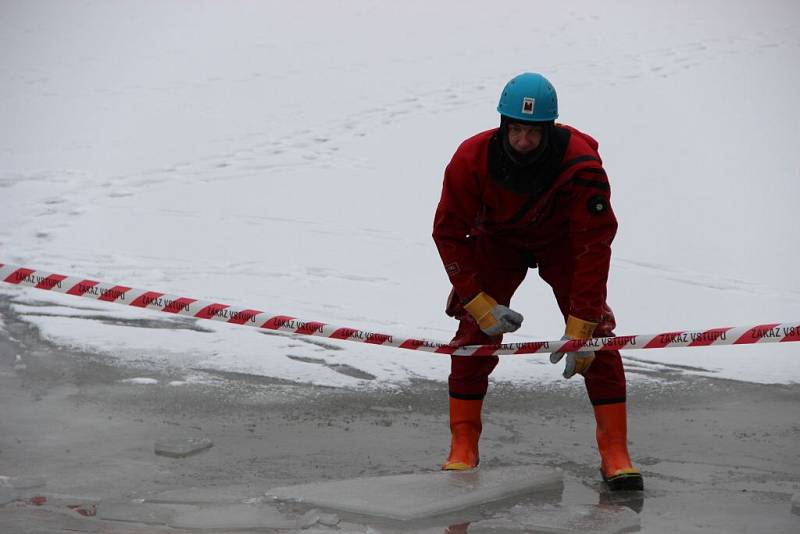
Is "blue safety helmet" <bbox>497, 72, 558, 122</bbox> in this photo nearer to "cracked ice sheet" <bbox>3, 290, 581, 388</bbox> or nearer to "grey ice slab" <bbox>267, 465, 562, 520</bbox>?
"grey ice slab" <bbox>267, 465, 562, 520</bbox>

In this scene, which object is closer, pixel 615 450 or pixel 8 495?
pixel 8 495

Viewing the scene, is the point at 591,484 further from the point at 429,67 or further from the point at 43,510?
the point at 429,67

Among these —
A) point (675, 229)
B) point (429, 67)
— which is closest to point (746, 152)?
point (675, 229)

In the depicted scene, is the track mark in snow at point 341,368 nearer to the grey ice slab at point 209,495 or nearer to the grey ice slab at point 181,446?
the grey ice slab at point 181,446

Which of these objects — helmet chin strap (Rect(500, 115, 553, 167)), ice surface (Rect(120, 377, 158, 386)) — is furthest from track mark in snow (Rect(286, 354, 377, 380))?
helmet chin strap (Rect(500, 115, 553, 167))

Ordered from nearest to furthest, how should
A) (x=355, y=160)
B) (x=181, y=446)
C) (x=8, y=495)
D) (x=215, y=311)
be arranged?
(x=8, y=495) < (x=181, y=446) < (x=215, y=311) < (x=355, y=160)

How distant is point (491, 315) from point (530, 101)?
2.78 feet

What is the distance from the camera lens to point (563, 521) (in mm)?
3885

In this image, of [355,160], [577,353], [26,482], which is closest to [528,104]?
[577,353]

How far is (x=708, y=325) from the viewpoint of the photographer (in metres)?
7.50

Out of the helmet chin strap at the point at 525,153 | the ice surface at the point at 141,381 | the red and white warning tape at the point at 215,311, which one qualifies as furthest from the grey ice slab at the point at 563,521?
the ice surface at the point at 141,381

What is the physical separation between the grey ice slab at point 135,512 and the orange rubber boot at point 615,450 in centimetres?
168

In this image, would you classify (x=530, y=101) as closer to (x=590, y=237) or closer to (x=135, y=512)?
(x=590, y=237)

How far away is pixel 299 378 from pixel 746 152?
692 cm
